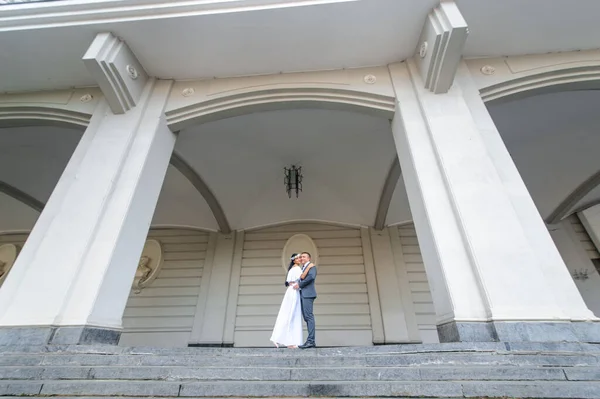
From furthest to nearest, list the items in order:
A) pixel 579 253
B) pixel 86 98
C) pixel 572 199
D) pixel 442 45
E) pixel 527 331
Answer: pixel 579 253
pixel 572 199
pixel 86 98
pixel 442 45
pixel 527 331

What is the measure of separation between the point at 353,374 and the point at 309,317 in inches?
56.5

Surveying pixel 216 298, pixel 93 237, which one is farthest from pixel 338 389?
pixel 216 298

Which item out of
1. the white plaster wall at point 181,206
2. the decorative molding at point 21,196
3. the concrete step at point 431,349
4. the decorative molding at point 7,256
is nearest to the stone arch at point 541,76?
the concrete step at point 431,349

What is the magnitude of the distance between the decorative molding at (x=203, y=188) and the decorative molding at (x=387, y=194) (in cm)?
350

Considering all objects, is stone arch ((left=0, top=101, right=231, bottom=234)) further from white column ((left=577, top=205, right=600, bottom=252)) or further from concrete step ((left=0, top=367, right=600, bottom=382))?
white column ((left=577, top=205, right=600, bottom=252))

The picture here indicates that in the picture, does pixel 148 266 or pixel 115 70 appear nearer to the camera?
pixel 115 70

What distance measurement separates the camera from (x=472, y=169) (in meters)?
3.02

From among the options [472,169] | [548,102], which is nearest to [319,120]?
[472,169]

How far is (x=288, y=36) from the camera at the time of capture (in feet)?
12.5

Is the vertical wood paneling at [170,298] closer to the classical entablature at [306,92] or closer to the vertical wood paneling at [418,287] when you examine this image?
the classical entablature at [306,92]

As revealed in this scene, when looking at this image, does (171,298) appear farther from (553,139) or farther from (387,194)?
(553,139)

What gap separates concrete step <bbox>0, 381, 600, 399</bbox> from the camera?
4.94ft

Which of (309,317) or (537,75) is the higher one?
(537,75)

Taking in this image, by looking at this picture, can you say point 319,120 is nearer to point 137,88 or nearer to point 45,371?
point 137,88
